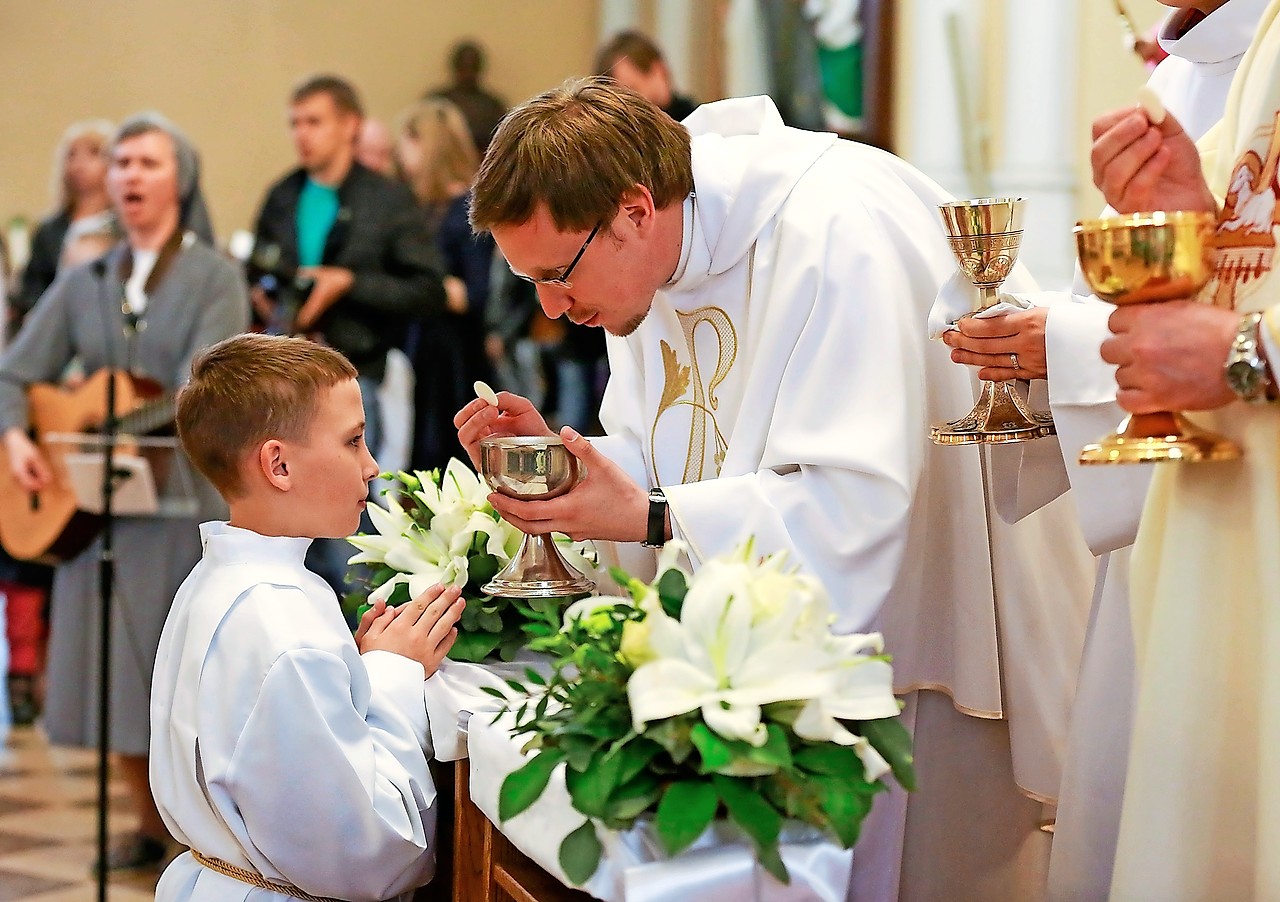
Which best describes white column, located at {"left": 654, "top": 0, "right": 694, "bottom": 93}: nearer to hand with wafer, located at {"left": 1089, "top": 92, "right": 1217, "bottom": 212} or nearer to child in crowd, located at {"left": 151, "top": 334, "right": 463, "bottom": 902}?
child in crowd, located at {"left": 151, "top": 334, "right": 463, "bottom": 902}

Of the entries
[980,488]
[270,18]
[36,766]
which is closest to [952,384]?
[980,488]

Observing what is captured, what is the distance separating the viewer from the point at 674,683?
161cm

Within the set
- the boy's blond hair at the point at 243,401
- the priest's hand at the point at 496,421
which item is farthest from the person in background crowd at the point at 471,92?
the boy's blond hair at the point at 243,401

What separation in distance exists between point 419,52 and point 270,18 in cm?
111

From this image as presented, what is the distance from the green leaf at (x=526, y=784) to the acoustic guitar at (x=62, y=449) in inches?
155

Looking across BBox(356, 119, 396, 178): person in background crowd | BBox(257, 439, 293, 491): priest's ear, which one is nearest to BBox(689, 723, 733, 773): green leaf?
BBox(257, 439, 293, 491): priest's ear

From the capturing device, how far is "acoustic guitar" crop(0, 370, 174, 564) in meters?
5.38

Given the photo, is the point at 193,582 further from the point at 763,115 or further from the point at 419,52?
the point at 419,52

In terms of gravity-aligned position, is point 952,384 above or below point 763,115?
below

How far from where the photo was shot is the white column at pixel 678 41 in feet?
35.9

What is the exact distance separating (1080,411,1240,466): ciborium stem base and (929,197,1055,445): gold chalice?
0.46m

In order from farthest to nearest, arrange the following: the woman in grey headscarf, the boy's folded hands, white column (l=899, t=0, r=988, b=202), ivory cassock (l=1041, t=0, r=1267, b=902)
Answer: white column (l=899, t=0, r=988, b=202) < the woman in grey headscarf < the boy's folded hands < ivory cassock (l=1041, t=0, r=1267, b=902)

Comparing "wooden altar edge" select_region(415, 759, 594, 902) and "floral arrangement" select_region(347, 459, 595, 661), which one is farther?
"floral arrangement" select_region(347, 459, 595, 661)

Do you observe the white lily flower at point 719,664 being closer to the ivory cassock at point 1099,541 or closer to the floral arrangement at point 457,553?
the ivory cassock at point 1099,541
